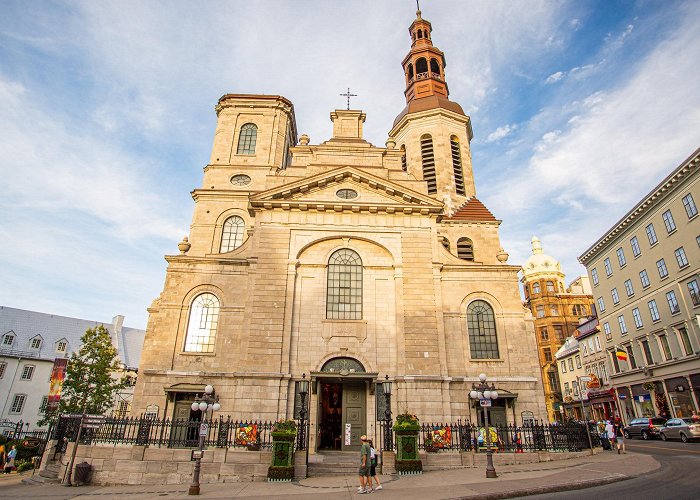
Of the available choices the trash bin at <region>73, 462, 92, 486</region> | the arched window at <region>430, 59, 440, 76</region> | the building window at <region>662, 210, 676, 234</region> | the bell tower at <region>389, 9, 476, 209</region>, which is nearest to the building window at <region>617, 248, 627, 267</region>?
the building window at <region>662, 210, 676, 234</region>

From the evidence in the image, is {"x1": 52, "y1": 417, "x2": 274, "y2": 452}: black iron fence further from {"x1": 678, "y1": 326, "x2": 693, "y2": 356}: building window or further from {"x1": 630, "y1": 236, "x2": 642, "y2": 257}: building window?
{"x1": 630, "y1": 236, "x2": 642, "y2": 257}: building window

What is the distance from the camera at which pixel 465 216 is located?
2970 cm

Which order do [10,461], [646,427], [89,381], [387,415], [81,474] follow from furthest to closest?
[89,381] < [646,427] < [10,461] < [387,415] < [81,474]

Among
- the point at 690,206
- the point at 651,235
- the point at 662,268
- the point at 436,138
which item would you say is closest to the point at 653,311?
the point at 662,268

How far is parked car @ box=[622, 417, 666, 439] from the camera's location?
91.7ft

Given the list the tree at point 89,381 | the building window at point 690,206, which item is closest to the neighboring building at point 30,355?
the tree at point 89,381

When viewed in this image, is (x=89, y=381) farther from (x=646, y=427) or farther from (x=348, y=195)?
(x=646, y=427)

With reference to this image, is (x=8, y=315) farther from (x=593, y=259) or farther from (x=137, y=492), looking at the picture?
(x=593, y=259)

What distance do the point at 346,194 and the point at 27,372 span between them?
3998cm

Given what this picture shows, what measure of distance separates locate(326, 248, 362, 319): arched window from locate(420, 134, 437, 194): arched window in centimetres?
1285

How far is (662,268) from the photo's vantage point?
113 ft

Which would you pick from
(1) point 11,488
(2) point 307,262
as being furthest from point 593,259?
(1) point 11,488

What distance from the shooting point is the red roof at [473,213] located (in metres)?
29.6

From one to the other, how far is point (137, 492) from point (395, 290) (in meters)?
14.3
